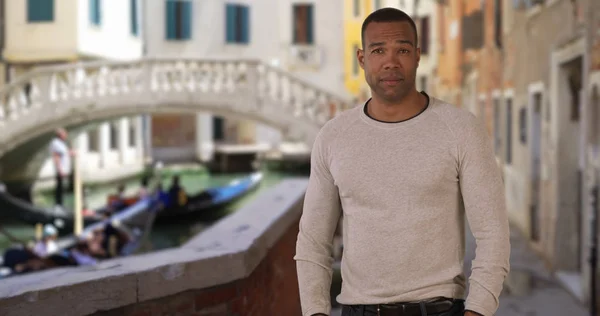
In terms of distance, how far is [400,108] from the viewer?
4.63 feet

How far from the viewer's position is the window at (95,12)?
55.4 ft

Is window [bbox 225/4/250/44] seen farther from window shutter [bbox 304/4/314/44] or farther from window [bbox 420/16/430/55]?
window [bbox 420/16/430/55]

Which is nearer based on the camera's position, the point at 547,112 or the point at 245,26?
the point at 547,112

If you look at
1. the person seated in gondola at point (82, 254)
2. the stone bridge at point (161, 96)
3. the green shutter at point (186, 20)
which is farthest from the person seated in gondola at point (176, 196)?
the green shutter at point (186, 20)

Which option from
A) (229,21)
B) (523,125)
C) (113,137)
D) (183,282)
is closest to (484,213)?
(183,282)

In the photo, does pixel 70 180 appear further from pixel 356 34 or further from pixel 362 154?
pixel 362 154

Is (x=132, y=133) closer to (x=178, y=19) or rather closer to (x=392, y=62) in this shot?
(x=178, y=19)

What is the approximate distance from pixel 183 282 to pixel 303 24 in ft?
69.9

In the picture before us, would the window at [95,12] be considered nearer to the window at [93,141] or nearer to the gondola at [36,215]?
the window at [93,141]

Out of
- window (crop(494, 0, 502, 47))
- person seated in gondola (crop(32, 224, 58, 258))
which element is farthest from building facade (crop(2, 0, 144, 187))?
window (crop(494, 0, 502, 47))

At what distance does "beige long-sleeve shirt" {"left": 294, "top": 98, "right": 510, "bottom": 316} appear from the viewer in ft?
4.39

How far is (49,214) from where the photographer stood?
39.5ft

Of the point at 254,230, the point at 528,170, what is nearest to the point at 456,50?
the point at 528,170

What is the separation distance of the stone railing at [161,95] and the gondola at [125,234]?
5.57 ft
